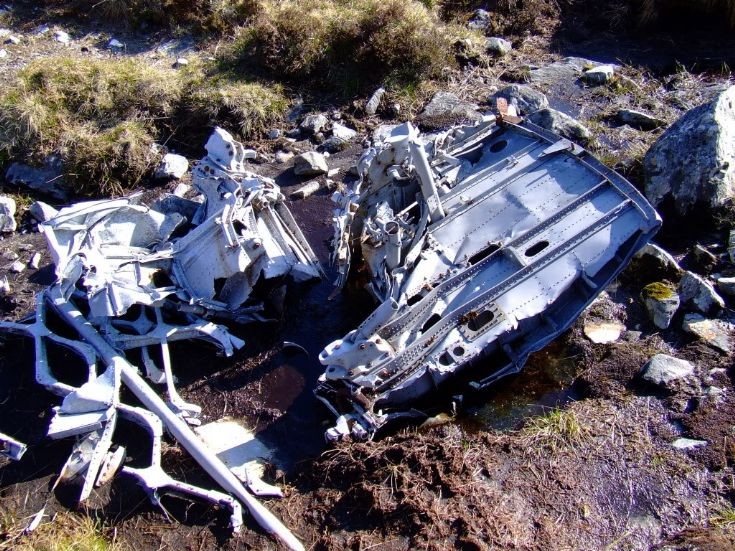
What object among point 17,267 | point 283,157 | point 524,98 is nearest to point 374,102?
point 283,157

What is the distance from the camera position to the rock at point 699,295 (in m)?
5.55

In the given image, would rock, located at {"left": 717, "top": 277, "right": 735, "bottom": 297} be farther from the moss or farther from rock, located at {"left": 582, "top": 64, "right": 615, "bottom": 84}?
rock, located at {"left": 582, "top": 64, "right": 615, "bottom": 84}

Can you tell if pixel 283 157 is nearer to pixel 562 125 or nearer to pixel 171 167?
pixel 171 167

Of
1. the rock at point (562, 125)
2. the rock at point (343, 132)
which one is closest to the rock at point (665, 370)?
the rock at point (562, 125)

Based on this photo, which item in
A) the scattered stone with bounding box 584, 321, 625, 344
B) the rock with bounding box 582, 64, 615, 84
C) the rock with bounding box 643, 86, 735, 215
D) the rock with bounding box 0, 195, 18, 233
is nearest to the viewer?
the scattered stone with bounding box 584, 321, 625, 344

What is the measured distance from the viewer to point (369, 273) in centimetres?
568

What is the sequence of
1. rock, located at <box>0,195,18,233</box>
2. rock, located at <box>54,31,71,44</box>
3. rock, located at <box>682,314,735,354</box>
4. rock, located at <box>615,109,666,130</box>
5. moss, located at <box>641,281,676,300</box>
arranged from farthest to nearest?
rock, located at <box>54,31,71,44</box> → rock, located at <box>615,109,666,130</box> → rock, located at <box>0,195,18,233</box> → moss, located at <box>641,281,676,300</box> → rock, located at <box>682,314,735,354</box>

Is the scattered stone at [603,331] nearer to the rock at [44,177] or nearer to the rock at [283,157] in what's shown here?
the rock at [283,157]

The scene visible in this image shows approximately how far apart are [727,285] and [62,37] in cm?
929

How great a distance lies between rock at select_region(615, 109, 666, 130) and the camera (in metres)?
7.96

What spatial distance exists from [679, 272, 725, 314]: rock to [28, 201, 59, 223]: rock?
19.8ft

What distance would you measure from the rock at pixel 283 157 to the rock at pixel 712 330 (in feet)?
15.9

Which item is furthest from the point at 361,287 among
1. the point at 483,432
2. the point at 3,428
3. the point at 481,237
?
the point at 3,428

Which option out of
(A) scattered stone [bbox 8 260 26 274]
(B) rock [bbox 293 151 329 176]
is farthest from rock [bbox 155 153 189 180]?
(A) scattered stone [bbox 8 260 26 274]
